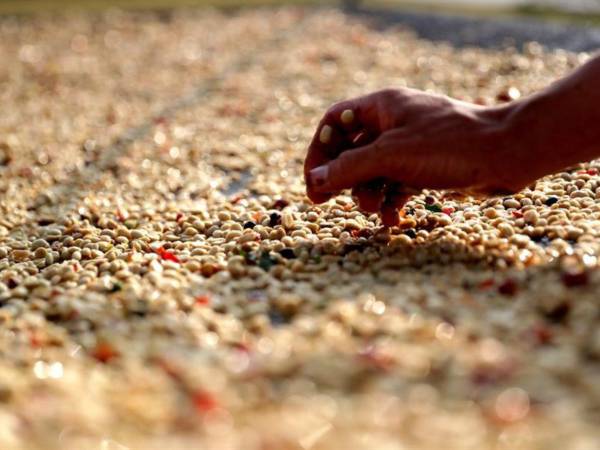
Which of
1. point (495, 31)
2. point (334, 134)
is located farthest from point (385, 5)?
point (334, 134)

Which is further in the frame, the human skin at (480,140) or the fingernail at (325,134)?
the fingernail at (325,134)

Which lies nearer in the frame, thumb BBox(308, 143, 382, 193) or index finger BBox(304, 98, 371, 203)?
thumb BBox(308, 143, 382, 193)

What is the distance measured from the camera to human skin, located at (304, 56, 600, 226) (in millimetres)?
2434

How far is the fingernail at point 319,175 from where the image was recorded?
2.69m

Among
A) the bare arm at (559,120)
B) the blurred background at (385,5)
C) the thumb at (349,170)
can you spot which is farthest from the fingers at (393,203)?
the blurred background at (385,5)

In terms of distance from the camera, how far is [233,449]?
1.63 meters

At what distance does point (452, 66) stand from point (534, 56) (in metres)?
0.69

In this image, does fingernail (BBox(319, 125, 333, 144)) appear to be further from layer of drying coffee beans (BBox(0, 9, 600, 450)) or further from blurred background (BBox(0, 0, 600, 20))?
blurred background (BBox(0, 0, 600, 20))

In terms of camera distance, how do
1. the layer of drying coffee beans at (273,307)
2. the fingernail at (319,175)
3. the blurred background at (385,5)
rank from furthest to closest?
the blurred background at (385,5)
the fingernail at (319,175)
the layer of drying coffee beans at (273,307)

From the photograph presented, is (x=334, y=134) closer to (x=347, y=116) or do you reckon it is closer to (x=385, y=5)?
(x=347, y=116)

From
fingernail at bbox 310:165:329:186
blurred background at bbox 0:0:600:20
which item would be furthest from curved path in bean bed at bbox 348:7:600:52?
fingernail at bbox 310:165:329:186

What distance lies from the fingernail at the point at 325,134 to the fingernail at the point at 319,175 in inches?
7.3

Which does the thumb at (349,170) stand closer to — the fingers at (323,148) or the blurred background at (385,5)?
the fingers at (323,148)

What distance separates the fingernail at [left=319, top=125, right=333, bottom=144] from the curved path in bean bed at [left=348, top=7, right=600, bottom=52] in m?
4.22
